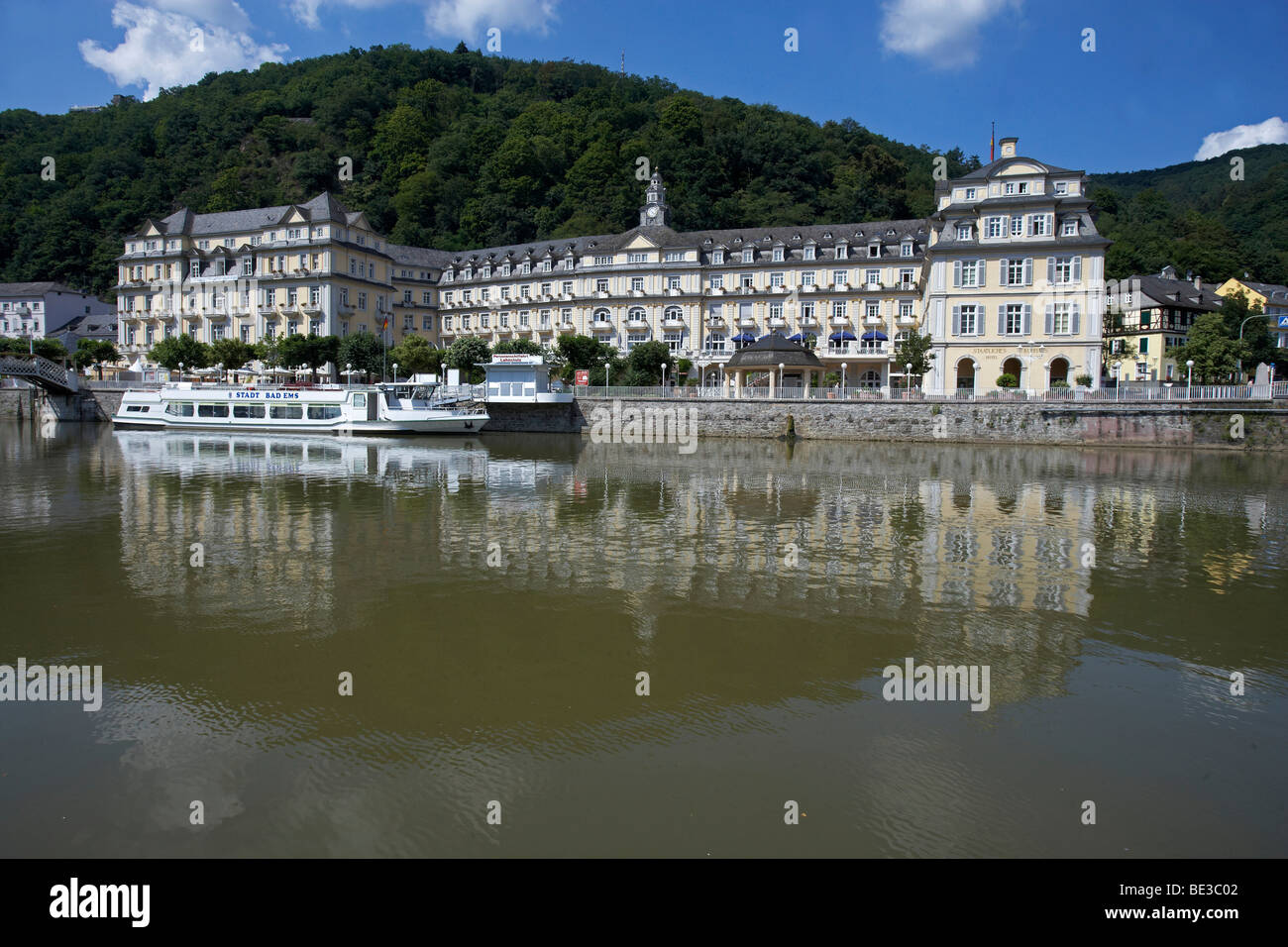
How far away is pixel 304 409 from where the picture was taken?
2112 inches

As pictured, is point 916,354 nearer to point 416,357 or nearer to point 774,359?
point 774,359

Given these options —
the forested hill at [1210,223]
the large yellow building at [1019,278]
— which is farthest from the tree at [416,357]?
the forested hill at [1210,223]

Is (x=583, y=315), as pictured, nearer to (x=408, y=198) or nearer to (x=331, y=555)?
(x=408, y=198)

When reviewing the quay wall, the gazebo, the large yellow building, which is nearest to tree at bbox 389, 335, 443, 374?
the quay wall

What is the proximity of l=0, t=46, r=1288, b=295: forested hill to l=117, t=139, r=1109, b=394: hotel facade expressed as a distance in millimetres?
18738

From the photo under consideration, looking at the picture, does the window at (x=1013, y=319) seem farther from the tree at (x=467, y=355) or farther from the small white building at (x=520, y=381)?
the tree at (x=467, y=355)

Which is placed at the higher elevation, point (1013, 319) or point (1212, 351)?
point (1013, 319)

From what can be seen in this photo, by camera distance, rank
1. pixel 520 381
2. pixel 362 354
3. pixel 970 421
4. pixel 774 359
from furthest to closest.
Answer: pixel 362 354, pixel 774 359, pixel 520 381, pixel 970 421

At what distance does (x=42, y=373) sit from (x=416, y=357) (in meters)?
26.0

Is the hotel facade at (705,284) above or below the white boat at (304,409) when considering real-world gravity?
above

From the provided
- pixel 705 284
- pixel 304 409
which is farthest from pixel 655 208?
pixel 304 409

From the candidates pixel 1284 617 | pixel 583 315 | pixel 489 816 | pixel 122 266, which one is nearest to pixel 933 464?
pixel 1284 617

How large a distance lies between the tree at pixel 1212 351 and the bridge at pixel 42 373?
77145mm

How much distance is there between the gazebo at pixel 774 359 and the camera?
5438 centimetres
